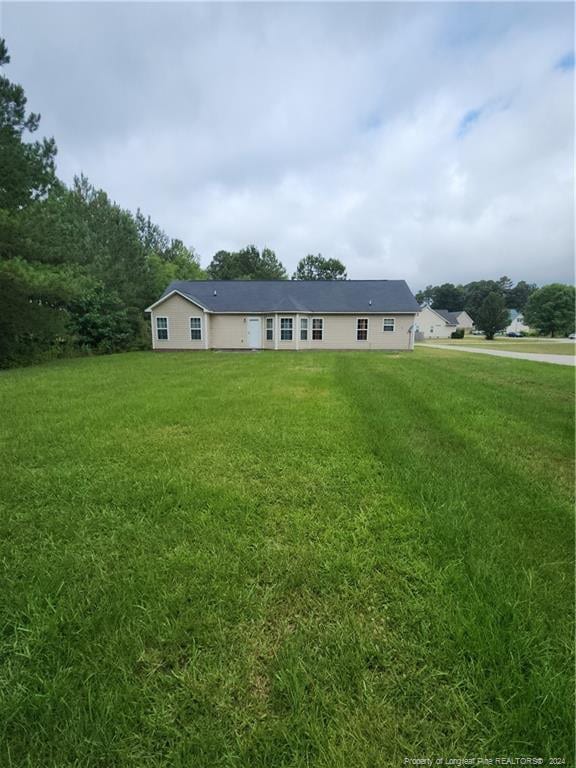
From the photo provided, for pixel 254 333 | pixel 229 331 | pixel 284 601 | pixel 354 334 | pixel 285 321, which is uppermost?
pixel 285 321

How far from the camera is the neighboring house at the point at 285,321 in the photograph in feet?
66.5

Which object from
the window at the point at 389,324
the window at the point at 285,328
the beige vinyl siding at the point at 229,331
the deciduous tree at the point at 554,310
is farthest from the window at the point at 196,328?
the deciduous tree at the point at 554,310

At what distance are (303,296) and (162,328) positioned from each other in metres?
9.24

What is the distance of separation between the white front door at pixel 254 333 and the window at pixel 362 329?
245 inches

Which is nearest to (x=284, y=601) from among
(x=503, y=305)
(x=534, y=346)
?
(x=534, y=346)

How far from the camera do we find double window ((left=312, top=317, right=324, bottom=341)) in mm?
20922

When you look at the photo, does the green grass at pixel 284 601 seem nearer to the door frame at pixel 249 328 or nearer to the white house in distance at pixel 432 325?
the door frame at pixel 249 328

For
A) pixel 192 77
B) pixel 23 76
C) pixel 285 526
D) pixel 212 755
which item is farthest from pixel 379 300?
pixel 212 755

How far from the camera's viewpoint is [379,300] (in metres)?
21.1

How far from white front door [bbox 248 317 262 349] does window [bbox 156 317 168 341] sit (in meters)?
5.15

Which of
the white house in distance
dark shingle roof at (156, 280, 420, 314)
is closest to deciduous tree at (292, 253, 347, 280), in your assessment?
the white house in distance

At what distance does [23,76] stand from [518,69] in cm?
1581

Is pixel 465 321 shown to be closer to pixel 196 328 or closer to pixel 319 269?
pixel 319 269

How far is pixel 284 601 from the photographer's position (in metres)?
1.87
